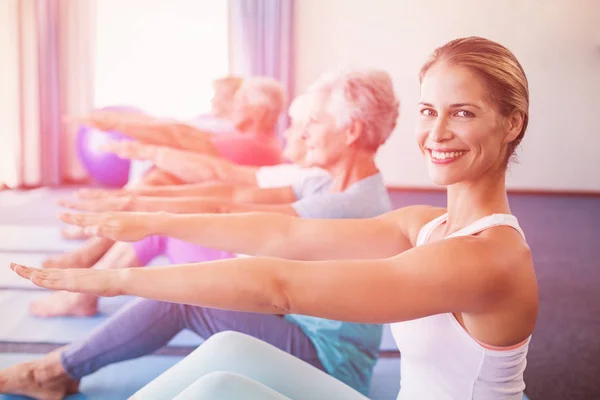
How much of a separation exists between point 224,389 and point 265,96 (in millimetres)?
1787

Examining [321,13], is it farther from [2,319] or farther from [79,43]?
[2,319]

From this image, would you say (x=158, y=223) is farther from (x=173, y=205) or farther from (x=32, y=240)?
(x=32, y=240)

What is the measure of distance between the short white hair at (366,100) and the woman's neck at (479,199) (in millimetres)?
660

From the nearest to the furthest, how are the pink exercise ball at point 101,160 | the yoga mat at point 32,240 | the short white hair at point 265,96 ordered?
the yoga mat at point 32,240
the short white hair at point 265,96
the pink exercise ball at point 101,160

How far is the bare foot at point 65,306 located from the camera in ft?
6.09

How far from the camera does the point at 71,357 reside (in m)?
1.39

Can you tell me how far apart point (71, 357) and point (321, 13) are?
2.34 meters

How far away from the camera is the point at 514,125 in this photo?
0.87 m

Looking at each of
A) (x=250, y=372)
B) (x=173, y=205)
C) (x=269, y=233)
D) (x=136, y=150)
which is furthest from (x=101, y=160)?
(x=250, y=372)

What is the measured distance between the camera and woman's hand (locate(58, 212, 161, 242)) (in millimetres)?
1121

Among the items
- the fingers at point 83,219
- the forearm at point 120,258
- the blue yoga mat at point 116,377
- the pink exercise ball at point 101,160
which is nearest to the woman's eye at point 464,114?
the fingers at point 83,219

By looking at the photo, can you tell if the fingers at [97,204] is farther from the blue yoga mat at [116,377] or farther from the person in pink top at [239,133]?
the person in pink top at [239,133]

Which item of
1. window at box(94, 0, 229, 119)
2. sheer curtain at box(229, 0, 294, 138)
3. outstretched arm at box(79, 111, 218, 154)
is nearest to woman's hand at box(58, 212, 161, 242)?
outstretched arm at box(79, 111, 218, 154)

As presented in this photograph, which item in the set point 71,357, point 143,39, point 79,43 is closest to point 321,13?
point 143,39
